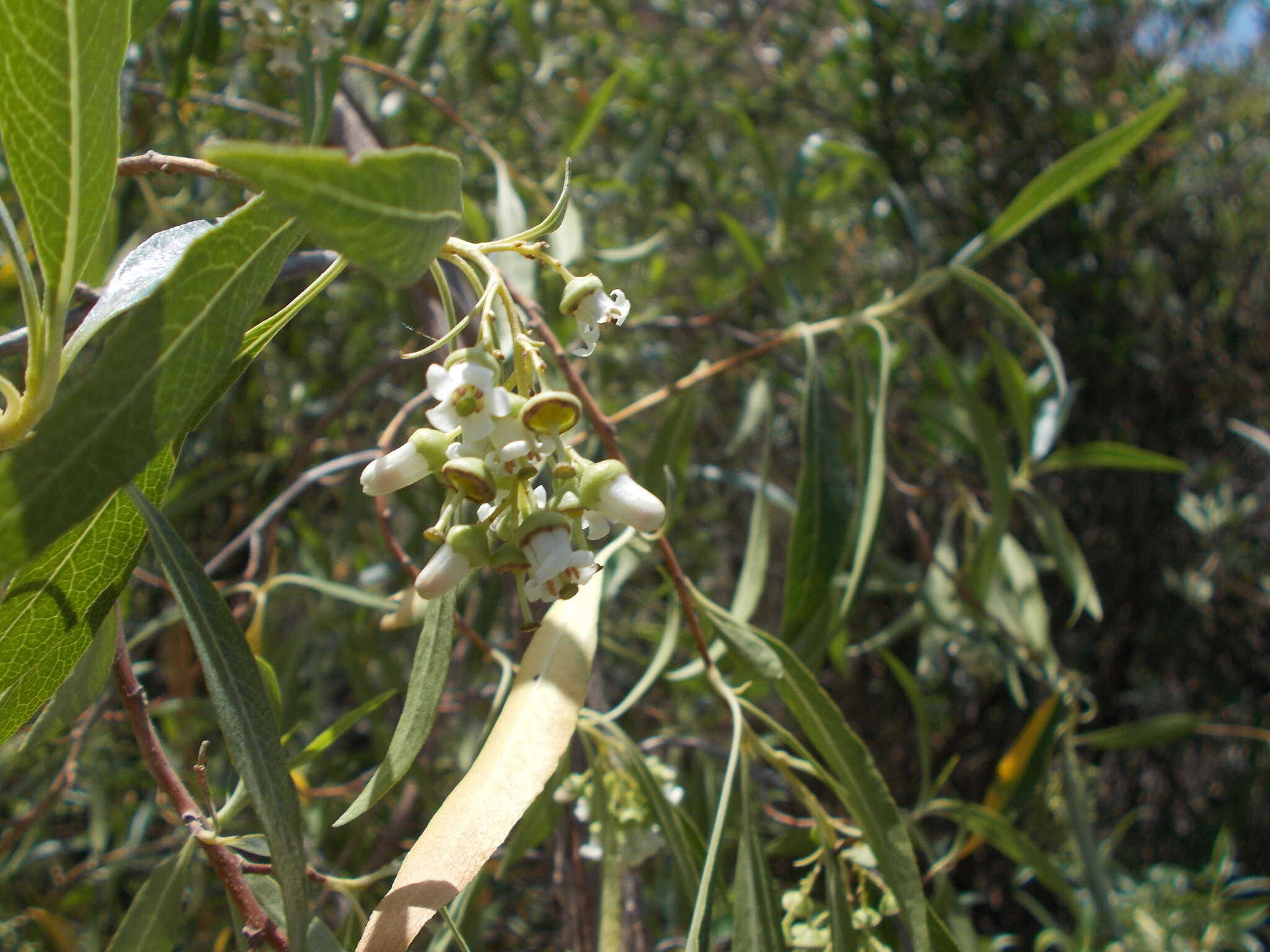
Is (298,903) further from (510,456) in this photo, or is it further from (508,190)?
(508,190)

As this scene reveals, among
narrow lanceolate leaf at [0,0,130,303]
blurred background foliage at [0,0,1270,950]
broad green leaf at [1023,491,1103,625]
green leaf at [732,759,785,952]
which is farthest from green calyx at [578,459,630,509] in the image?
broad green leaf at [1023,491,1103,625]

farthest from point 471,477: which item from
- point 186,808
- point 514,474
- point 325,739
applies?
point 325,739

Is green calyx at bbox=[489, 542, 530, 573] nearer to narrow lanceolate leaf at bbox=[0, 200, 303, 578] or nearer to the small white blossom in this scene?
the small white blossom

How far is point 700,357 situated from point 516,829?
1530 mm

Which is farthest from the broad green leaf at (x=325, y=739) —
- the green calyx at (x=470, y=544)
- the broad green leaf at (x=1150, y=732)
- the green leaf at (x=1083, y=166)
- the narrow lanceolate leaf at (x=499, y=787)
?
the broad green leaf at (x=1150, y=732)

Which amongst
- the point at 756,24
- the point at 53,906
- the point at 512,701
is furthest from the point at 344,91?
the point at 756,24

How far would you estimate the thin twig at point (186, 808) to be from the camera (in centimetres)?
67

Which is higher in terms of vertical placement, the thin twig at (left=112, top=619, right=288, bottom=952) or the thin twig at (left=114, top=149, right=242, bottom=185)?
the thin twig at (left=114, top=149, right=242, bottom=185)

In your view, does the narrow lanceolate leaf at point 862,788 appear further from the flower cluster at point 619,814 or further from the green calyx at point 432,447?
the green calyx at point 432,447

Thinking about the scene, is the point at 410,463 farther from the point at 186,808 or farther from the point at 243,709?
the point at 186,808

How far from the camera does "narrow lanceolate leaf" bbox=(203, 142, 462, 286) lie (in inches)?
13.2

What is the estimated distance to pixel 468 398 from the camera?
19.8 inches

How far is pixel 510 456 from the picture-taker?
51 cm

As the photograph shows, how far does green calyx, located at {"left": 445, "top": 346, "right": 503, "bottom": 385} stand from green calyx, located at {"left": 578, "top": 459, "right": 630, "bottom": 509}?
0.10 metres
